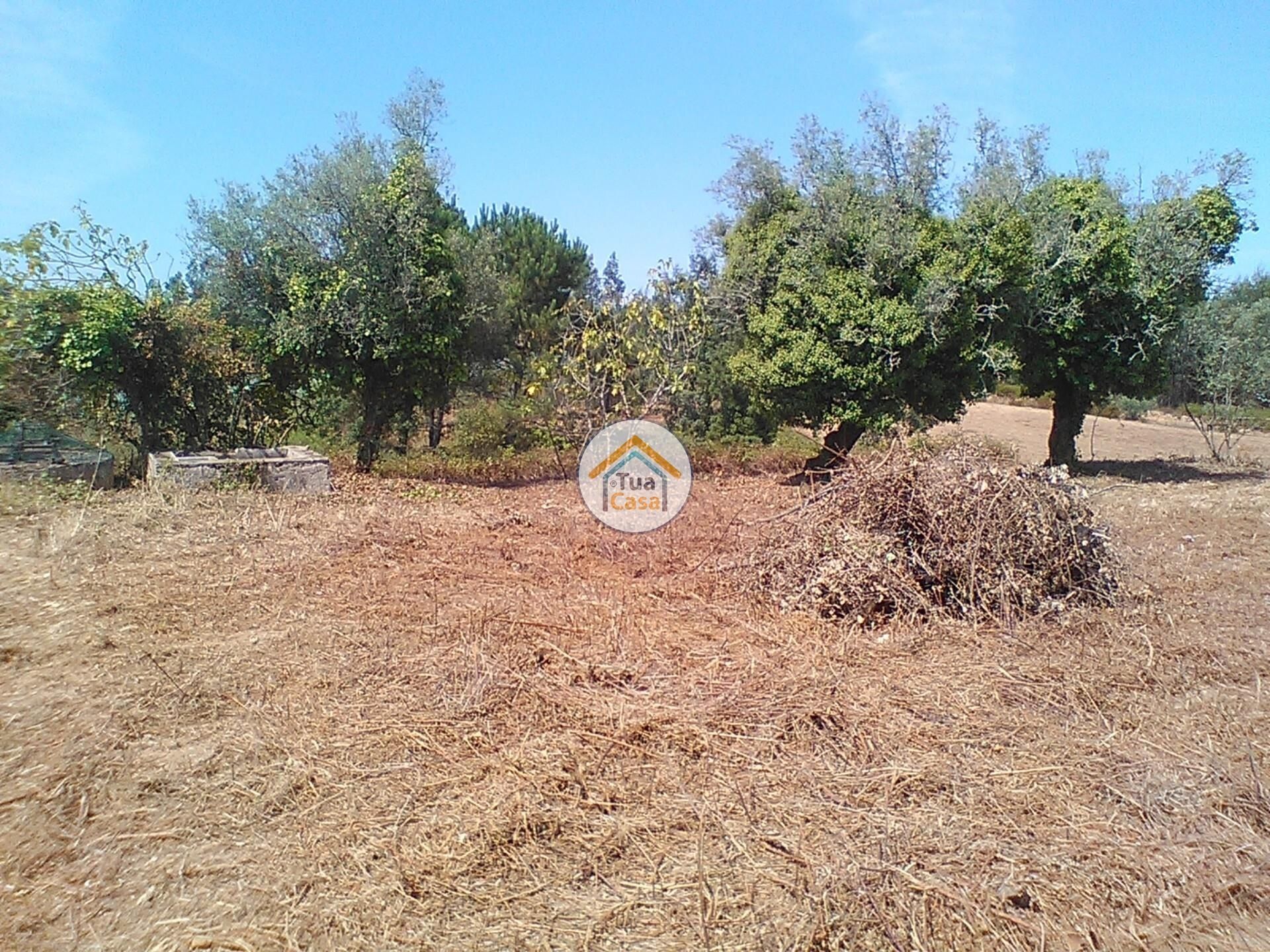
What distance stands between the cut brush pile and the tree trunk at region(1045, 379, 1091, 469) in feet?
26.5

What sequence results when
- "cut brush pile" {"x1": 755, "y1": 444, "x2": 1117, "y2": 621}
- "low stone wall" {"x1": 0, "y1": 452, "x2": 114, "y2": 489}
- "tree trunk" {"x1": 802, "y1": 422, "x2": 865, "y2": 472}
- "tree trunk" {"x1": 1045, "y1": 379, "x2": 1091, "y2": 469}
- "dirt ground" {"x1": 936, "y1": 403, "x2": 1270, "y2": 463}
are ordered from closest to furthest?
"cut brush pile" {"x1": 755, "y1": 444, "x2": 1117, "y2": 621}, "low stone wall" {"x1": 0, "y1": 452, "x2": 114, "y2": 489}, "tree trunk" {"x1": 802, "y1": 422, "x2": 865, "y2": 472}, "tree trunk" {"x1": 1045, "y1": 379, "x2": 1091, "y2": 469}, "dirt ground" {"x1": 936, "y1": 403, "x2": 1270, "y2": 463}

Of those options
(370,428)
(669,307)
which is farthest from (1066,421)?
(370,428)

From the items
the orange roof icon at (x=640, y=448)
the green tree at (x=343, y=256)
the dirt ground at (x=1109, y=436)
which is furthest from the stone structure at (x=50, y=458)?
the dirt ground at (x=1109, y=436)

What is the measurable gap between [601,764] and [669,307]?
27.6ft

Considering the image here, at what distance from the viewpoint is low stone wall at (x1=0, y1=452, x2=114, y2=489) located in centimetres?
755

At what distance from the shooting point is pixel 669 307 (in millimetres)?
10828

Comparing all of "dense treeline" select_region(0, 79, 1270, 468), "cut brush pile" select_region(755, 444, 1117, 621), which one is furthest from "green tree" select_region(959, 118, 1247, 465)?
"cut brush pile" select_region(755, 444, 1117, 621)

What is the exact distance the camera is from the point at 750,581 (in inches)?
208

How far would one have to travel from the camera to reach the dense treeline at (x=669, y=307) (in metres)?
8.96

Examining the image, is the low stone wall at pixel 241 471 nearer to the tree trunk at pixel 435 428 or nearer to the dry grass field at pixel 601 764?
the dry grass field at pixel 601 764

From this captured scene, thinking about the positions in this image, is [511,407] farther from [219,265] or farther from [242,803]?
[242,803]

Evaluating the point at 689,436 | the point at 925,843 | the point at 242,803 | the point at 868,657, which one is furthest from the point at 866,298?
the point at 242,803

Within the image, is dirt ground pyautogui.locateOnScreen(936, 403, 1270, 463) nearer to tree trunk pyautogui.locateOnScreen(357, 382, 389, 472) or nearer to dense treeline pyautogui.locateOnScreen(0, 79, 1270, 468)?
dense treeline pyautogui.locateOnScreen(0, 79, 1270, 468)

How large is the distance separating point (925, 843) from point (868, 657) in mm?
1694
